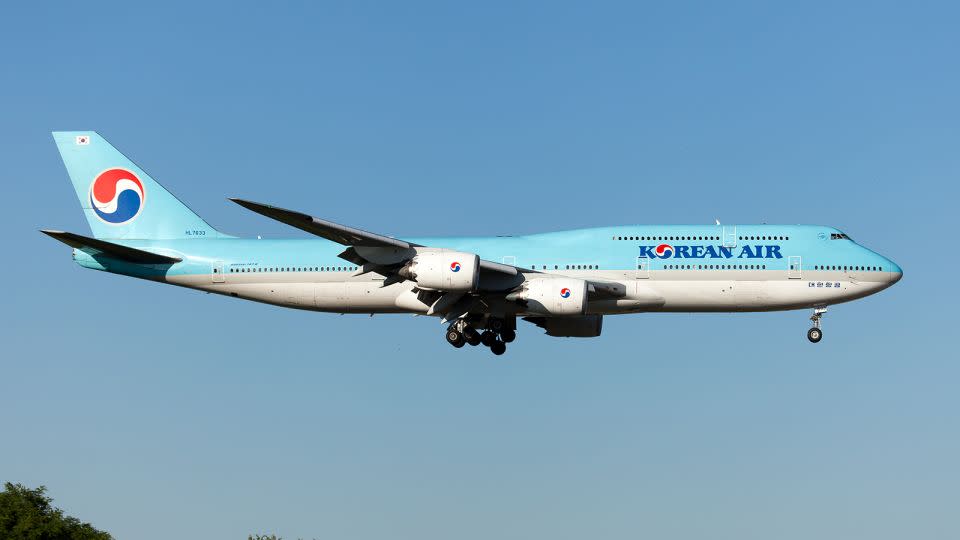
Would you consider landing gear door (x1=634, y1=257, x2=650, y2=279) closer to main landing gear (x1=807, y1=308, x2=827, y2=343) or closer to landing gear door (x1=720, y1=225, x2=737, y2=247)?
landing gear door (x1=720, y1=225, x2=737, y2=247)

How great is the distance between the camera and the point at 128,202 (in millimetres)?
56781

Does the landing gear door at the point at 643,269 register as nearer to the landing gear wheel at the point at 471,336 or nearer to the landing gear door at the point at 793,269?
the landing gear door at the point at 793,269

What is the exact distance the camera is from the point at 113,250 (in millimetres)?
52656

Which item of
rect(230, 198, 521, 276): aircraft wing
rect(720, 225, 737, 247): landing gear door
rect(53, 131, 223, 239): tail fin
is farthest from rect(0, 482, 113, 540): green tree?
rect(720, 225, 737, 247): landing gear door

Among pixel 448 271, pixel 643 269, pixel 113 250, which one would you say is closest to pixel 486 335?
pixel 448 271

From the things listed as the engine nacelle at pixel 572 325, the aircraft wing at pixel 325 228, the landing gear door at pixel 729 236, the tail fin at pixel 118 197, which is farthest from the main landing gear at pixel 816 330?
the tail fin at pixel 118 197

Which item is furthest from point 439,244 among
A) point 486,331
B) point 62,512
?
point 62,512

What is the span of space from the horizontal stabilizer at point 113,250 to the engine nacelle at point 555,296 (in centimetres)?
1496

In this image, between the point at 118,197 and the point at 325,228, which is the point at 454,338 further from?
the point at 118,197

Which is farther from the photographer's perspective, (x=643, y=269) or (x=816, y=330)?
(x=816, y=330)

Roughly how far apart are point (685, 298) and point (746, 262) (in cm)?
266

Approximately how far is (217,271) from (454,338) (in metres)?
10.1

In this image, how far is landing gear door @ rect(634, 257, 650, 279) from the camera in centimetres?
4969

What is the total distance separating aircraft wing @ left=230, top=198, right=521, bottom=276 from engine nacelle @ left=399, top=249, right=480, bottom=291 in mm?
899
